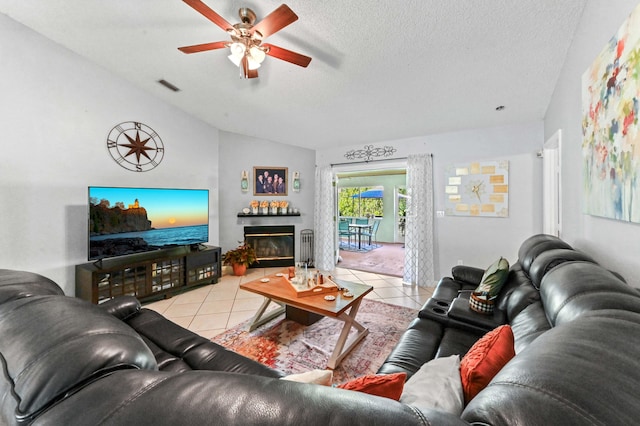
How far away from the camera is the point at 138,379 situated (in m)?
0.46

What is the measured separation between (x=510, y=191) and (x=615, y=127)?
8.07ft

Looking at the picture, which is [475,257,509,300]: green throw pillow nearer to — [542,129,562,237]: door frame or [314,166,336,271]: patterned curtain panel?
[542,129,562,237]: door frame

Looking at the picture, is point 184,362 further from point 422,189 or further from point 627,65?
point 422,189

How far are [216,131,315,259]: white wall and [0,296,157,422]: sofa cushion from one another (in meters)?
4.04

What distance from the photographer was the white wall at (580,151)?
1.22 m

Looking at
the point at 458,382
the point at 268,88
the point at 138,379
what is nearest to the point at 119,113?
the point at 268,88

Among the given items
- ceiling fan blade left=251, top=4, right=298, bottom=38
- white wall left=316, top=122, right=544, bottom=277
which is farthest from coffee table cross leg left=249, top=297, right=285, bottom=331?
white wall left=316, top=122, right=544, bottom=277

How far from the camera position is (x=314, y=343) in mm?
2270

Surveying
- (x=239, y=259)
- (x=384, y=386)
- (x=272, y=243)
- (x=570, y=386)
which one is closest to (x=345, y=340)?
(x=384, y=386)

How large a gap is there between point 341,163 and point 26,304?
4454 mm

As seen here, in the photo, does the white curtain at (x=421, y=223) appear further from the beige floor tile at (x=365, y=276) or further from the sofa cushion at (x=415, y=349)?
the sofa cushion at (x=415, y=349)

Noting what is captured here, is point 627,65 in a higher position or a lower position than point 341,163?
lower

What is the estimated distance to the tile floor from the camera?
267 cm

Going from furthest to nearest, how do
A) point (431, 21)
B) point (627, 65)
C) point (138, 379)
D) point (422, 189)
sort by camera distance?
point (422, 189)
point (431, 21)
point (627, 65)
point (138, 379)
